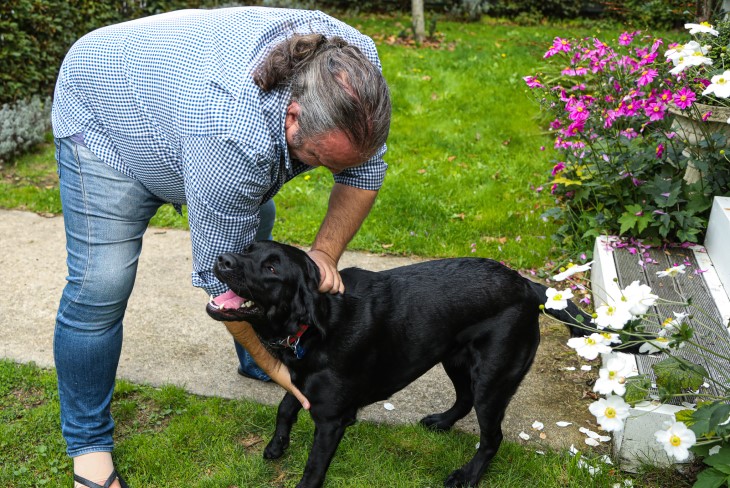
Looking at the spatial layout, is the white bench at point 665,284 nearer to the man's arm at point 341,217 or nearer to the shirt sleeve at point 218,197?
the man's arm at point 341,217

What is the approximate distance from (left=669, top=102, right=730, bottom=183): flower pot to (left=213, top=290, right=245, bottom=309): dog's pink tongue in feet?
9.00

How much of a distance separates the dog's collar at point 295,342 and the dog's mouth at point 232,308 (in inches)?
6.0

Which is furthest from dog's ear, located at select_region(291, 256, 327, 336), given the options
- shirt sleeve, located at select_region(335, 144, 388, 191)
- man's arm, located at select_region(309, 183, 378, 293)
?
shirt sleeve, located at select_region(335, 144, 388, 191)

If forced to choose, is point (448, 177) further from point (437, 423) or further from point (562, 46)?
point (437, 423)

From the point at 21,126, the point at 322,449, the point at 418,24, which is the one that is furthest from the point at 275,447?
the point at 418,24

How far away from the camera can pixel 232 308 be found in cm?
251

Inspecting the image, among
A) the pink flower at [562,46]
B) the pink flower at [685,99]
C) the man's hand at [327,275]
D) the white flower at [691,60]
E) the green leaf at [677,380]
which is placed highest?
the white flower at [691,60]

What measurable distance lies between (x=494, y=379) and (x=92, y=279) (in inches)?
63.2

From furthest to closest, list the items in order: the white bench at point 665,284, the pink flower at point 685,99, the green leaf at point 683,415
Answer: the pink flower at point 685,99 < the white bench at point 665,284 < the green leaf at point 683,415

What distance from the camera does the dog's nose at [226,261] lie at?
2.44 meters

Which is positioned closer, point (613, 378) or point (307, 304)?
point (613, 378)

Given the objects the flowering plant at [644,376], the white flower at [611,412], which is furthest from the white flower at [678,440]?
the white flower at [611,412]

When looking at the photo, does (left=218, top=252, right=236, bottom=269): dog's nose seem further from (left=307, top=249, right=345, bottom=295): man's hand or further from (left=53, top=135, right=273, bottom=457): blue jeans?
(left=53, top=135, right=273, bottom=457): blue jeans

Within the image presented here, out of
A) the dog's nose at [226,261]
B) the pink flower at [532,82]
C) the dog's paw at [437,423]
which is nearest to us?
the dog's nose at [226,261]
